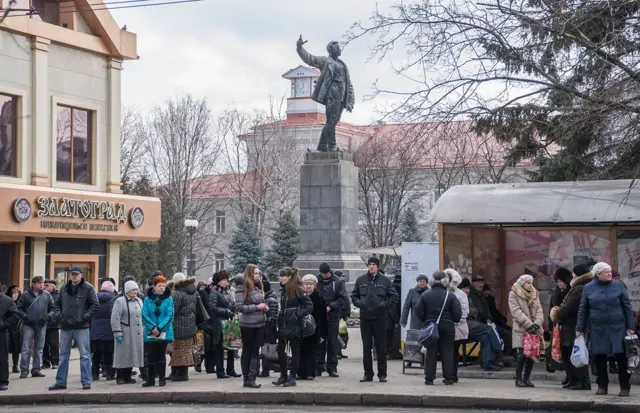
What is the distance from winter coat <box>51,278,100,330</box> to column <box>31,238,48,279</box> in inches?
454

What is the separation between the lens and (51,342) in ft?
72.3

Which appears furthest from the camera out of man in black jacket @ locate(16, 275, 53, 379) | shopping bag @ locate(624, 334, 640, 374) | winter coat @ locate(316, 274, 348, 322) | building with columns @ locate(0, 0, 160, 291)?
building with columns @ locate(0, 0, 160, 291)

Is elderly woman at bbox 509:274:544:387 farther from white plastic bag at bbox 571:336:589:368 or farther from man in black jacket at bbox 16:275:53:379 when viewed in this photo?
man in black jacket at bbox 16:275:53:379

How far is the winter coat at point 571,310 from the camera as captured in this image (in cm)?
1582

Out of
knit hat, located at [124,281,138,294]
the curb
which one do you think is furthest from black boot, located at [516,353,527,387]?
knit hat, located at [124,281,138,294]

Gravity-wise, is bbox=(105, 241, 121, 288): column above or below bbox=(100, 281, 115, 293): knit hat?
above

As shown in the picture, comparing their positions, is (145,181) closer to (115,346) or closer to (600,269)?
(115,346)

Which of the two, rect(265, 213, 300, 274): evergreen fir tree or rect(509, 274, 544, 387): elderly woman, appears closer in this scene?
rect(509, 274, 544, 387): elderly woman

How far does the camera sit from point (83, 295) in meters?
17.4

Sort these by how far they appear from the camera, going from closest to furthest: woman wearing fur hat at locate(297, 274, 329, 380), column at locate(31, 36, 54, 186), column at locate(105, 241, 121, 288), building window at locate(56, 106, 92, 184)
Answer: woman wearing fur hat at locate(297, 274, 329, 380) → column at locate(31, 36, 54, 186) → building window at locate(56, 106, 92, 184) → column at locate(105, 241, 121, 288)

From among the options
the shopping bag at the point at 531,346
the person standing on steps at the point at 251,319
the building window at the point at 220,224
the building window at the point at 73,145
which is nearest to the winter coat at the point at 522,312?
the shopping bag at the point at 531,346

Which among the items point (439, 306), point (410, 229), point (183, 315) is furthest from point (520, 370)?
point (410, 229)

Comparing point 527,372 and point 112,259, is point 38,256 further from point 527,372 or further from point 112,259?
point 527,372

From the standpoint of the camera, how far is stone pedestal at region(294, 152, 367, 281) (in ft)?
113
